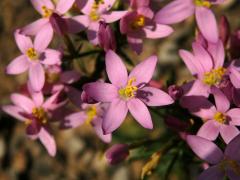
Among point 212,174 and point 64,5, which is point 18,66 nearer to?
point 64,5

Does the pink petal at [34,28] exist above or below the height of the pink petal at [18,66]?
above

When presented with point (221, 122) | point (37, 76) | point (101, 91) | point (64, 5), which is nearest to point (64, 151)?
point (37, 76)

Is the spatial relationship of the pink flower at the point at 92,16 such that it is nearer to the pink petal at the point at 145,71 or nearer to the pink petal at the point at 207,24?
the pink petal at the point at 145,71

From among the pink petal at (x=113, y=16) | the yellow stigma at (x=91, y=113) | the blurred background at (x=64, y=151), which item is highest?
the pink petal at (x=113, y=16)

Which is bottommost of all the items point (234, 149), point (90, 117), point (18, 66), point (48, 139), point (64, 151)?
point (64, 151)

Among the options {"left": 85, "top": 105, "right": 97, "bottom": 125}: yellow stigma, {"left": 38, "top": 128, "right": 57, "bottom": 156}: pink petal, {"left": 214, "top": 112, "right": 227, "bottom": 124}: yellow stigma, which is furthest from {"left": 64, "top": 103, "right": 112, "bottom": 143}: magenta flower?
{"left": 214, "top": 112, "right": 227, "bottom": 124}: yellow stigma

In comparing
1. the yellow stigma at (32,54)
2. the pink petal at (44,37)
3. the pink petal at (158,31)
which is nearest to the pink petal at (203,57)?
the pink petal at (158,31)

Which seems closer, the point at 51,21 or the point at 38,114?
the point at 51,21
